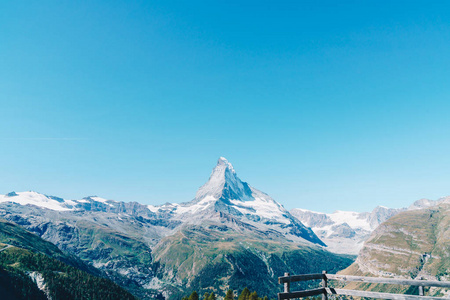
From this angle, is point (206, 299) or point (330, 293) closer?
point (330, 293)

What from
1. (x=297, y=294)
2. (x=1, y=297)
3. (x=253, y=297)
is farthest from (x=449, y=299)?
(x=1, y=297)

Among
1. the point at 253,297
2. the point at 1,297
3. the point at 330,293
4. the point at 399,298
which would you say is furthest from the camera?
the point at 1,297

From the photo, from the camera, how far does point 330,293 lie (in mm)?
15320

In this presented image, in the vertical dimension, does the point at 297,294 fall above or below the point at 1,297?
above

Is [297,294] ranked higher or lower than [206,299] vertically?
higher

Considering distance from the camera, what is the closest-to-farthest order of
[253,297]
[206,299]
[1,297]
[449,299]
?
[449,299] → [253,297] → [206,299] → [1,297]

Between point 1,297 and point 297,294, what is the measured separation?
240096 millimetres

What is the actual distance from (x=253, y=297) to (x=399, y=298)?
59820 millimetres

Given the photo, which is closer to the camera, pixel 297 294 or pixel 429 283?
pixel 429 283

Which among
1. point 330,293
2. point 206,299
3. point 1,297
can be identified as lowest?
point 1,297

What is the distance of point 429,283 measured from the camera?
13125 mm

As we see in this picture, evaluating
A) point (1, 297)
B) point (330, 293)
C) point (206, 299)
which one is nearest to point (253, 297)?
point (206, 299)

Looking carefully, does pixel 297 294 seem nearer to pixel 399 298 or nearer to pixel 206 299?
pixel 399 298

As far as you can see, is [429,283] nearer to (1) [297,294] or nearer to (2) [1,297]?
(1) [297,294]
